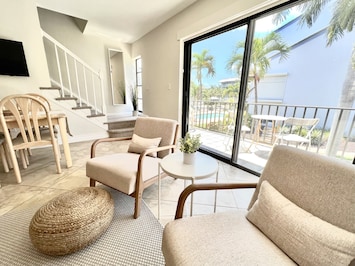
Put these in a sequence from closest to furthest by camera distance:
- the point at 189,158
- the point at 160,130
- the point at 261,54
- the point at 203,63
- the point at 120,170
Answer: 1. the point at 189,158
2. the point at 120,170
3. the point at 160,130
4. the point at 261,54
5. the point at 203,63

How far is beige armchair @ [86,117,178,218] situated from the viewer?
54.4 inches

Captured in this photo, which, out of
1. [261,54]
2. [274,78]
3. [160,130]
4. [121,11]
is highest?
[121,11]

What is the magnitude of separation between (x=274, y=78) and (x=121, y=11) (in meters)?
2.97

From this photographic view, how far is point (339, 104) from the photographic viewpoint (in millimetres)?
2023

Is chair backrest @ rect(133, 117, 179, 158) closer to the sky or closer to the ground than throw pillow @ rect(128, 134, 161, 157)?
closer to the sky

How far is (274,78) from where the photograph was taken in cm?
266

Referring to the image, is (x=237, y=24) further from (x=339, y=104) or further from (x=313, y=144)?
(x=313, y=144)

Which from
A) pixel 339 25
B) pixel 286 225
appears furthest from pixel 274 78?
pixel 286 225

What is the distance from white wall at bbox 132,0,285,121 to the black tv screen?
2.39 meters

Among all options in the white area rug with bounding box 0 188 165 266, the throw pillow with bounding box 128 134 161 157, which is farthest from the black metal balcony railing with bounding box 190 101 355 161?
the white area rug with bounding box 0 188 165 266

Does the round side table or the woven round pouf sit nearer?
the woven round pouf

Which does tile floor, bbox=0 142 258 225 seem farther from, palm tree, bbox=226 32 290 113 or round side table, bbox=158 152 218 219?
palm tree, bbox=226 32 290 113

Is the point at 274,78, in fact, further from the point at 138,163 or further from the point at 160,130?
the point at 138,163

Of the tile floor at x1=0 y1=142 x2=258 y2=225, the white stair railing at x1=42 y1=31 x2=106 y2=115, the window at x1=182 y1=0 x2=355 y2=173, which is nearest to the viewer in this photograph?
the tile floor at x1=0 y1=142 x2=258 y2=225
